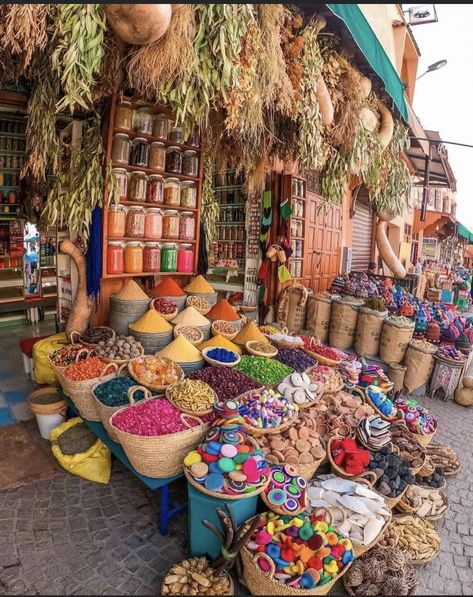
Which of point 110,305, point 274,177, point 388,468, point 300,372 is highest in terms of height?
point 274,177

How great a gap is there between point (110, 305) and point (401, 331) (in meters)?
3.68

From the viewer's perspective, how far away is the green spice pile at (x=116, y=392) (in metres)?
2.84

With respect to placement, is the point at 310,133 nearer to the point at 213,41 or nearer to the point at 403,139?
the point at 213,41

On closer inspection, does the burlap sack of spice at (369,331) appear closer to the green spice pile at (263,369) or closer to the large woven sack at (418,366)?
the large woven sack at (418,366)

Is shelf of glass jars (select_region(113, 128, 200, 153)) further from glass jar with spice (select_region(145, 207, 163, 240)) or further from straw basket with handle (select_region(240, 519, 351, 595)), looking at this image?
straw basket with handle (select_region(240, 519, 351, 595))

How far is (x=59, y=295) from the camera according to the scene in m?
4.45

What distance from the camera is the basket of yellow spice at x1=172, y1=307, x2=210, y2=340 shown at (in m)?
3.92

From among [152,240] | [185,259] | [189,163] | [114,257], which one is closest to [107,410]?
[114,257]

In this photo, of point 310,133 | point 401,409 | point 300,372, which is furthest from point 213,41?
point 401,409

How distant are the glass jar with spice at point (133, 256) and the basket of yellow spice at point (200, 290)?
71 cm

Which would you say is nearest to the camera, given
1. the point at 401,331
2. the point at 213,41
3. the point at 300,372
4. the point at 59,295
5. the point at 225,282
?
the point at 213,41

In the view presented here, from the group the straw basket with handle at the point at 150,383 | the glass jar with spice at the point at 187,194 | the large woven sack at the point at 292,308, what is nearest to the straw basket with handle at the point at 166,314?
the straw basket with handle at the point at 150,383

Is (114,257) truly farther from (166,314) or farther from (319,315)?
(319,315)

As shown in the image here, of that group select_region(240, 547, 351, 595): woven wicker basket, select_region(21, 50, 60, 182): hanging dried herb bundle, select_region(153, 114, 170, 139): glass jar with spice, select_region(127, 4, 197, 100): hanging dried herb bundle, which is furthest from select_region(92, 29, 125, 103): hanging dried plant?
select_region(240, 547, 351, 595): woven wicker basket
